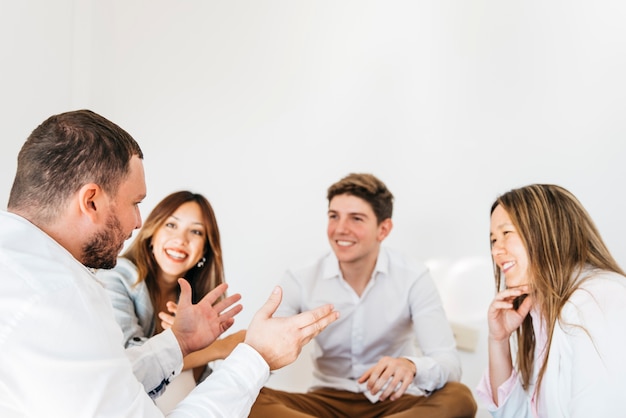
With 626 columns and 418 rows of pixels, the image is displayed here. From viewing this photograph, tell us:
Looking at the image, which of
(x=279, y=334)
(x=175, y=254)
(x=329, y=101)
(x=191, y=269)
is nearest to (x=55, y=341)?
(x=279, y=334)

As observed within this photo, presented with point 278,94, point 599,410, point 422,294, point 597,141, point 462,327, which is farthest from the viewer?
point 278,94

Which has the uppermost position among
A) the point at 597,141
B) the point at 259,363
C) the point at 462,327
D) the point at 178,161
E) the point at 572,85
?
the point at 572,85

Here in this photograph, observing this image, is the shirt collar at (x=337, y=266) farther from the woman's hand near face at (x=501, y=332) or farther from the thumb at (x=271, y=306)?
the thumb at (x=271, y=306)

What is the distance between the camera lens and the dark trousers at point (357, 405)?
6.63 ft

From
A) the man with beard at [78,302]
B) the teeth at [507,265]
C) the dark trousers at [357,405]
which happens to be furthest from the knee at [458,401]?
the man with beard at [78,302]

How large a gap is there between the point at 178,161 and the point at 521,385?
2.13 meters

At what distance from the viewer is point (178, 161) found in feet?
11.0

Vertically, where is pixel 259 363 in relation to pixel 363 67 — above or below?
below

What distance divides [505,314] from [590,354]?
415 mm

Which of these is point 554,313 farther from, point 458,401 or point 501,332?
point 458,401

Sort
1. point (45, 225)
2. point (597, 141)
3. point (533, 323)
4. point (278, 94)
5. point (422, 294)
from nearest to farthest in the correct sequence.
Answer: point (45, 225), point (533, 323), point (422, 294), point (597, 141), point (278, 94)

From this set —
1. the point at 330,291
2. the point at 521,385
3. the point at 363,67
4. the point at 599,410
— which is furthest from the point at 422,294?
the point at 363,67

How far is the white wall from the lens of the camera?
2748 mm

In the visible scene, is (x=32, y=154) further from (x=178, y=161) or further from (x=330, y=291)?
(x=178, y=161)
